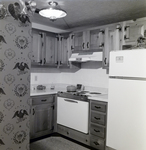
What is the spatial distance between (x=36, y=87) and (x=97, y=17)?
6.66 feet

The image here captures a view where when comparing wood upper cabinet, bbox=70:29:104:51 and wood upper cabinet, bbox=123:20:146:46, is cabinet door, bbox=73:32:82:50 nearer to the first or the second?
wood upper cabinet, bbox=70:29:104:51

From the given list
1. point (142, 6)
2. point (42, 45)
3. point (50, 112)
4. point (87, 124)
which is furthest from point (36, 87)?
point (142, 6)

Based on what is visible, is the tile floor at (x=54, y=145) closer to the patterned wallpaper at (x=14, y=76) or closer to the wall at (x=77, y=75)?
the patterned wallpaper at (x=14, y=76)

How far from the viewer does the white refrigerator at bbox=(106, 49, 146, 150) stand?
2.23 meters

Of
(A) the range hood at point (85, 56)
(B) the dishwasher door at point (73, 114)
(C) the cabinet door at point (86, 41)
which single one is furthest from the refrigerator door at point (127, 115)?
(C) the cabinet door at point (86, 41)

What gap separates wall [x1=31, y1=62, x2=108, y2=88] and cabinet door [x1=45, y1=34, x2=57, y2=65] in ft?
1.14

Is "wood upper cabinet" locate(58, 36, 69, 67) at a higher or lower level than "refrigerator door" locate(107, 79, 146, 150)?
higher

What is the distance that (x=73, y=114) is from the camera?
329 cm

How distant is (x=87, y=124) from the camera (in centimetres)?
306

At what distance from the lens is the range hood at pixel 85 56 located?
3340 millimetres

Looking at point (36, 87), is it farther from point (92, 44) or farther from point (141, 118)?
point (141, 118)

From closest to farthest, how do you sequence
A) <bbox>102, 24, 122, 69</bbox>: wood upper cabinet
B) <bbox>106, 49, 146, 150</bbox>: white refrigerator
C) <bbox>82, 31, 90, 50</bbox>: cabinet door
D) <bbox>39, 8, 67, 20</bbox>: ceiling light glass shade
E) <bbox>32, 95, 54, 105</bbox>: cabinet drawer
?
1. <bbox>106, 49, 146, 150</bbox>: white refrigerator
2. <bbox>39, 8, 67, 20</bbox>: ceiling light glass shade
3. <bbox>102, 24, 122, 69</bbox>: wood upper cabinet
4. <bbox>32, 95, 54, 105</bbox>: cabinet drawer
5. <bbox>82, 31, 90, 50</bbox>: cabinet door

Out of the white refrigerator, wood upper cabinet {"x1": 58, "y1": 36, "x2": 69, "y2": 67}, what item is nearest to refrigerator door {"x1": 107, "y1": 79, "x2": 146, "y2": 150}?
the white refrigerator

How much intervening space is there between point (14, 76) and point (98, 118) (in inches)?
63.8
